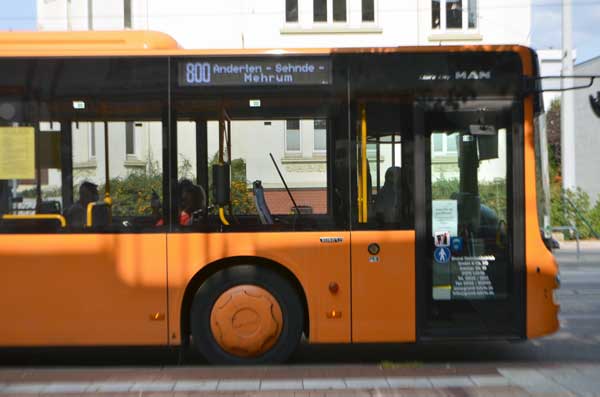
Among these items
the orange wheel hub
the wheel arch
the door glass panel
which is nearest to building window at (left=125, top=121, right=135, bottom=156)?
the wheel arch

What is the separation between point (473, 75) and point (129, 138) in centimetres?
323

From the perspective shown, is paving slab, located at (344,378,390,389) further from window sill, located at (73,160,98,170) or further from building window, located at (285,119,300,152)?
window sill, located at (73,160,98,170)

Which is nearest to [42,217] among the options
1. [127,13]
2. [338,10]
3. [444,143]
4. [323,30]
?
[444,143]

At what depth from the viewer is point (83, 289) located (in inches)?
259

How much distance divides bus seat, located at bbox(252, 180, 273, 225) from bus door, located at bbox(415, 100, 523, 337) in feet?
4.61

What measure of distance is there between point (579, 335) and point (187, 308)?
15.2ft

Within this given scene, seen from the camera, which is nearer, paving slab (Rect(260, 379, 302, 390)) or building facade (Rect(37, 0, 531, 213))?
paving slab (Rect(260, 379, 302, 390))

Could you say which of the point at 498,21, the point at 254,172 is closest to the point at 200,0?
the point at 498,21

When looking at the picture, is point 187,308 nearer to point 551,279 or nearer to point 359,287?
point 359,287

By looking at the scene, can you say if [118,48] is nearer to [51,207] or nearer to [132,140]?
[132,140]

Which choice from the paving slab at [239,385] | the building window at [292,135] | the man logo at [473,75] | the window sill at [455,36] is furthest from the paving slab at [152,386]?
the window sill at [455,36]

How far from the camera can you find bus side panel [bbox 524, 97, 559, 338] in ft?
21.9

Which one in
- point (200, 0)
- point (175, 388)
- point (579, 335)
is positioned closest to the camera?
point (175, 388)

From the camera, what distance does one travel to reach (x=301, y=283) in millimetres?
6652
